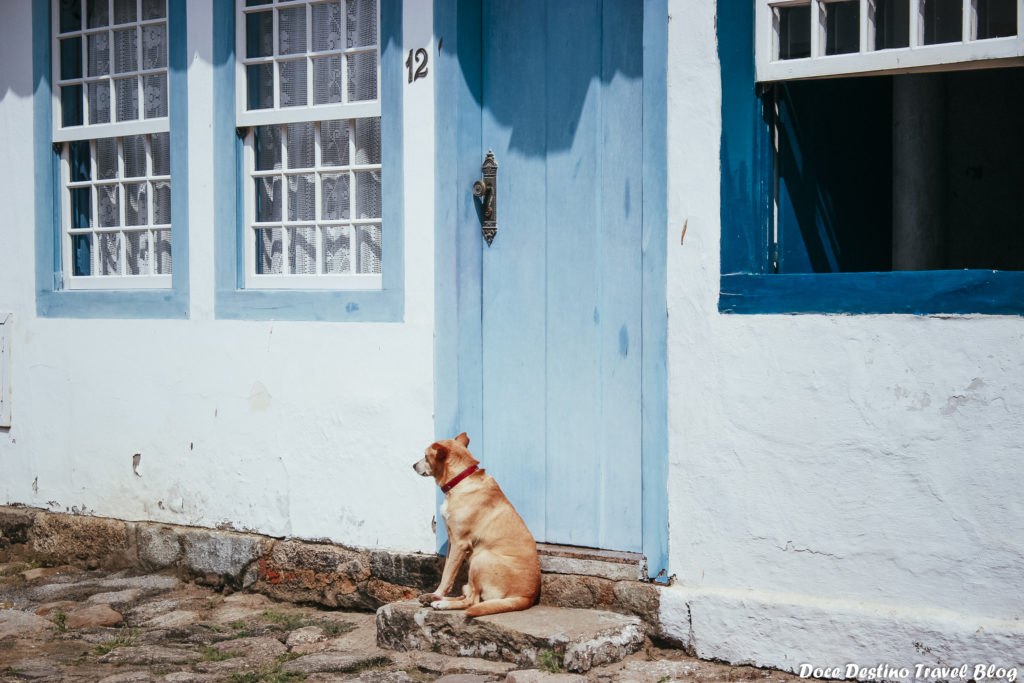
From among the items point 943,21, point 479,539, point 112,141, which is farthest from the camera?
point 112,141

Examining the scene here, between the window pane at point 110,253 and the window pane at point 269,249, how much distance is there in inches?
46.5

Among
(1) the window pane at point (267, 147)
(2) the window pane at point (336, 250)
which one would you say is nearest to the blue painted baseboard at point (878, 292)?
(2) the window pane at point (336, 250)

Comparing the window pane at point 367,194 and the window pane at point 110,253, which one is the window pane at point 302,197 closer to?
the window pane at point 367,194

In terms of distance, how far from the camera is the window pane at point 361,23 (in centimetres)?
583

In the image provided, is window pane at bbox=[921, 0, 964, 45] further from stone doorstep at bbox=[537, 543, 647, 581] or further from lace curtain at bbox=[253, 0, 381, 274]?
lace curtain at bbox=[253, 0, 381, 274]

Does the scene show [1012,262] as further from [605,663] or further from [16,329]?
[16,329]

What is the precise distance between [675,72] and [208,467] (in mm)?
Answer: 3401

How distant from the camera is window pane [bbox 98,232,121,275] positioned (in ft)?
22.8

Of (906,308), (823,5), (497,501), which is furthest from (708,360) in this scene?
(823,5)

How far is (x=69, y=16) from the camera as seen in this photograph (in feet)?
23.1

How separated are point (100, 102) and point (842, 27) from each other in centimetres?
464

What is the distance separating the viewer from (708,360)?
4.73 m

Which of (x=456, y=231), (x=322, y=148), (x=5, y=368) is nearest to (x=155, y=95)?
(x=322, y=148)

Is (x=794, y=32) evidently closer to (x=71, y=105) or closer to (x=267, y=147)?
(x=267, y=147)
